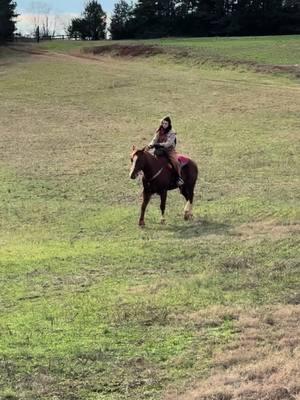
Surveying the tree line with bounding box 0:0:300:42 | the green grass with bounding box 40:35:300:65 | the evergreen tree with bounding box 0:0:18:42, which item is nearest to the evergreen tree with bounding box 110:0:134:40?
the tree line with bounding box 0:0:300:42

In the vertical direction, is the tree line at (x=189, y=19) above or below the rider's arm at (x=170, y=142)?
above

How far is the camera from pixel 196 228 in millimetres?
13195

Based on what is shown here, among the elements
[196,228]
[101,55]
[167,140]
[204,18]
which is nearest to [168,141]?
[167,140]

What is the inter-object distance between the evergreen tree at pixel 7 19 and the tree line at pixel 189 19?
41.6 feet

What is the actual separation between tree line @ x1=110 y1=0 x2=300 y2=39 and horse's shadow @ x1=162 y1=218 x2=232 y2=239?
6571 centimetres

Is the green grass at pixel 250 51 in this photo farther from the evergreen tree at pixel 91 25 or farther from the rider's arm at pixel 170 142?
the evergreen tree at pixel 91 25

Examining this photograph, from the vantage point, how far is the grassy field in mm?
5754

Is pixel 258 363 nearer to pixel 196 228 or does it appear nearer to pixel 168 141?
pixel 196 228

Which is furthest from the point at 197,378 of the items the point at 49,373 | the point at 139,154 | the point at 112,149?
the point at 112,149

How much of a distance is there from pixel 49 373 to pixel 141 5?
83605 mm

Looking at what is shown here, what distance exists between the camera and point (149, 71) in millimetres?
42844

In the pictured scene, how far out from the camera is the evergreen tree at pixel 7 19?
62469 mm

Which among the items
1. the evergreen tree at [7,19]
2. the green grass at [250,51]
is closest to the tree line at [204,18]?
the evergreen tree at [7,19]

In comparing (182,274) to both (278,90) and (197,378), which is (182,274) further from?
(278,90)
